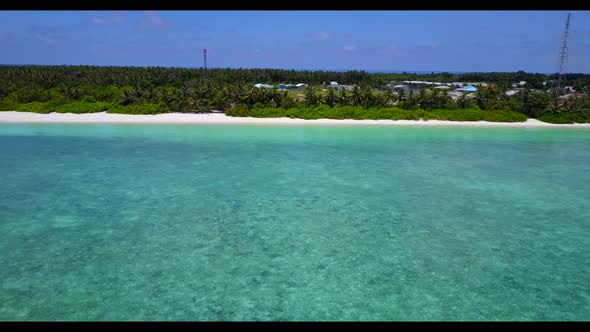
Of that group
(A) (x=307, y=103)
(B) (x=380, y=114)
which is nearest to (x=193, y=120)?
(A) (x=307, y=103)

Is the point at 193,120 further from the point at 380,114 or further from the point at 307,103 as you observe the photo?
the point at 380,114

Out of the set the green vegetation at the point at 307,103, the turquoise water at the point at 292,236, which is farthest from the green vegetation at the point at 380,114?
the turquoise water at the point at 292,236

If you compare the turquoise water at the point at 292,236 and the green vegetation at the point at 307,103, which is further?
the green vegetation at the point at 307,103

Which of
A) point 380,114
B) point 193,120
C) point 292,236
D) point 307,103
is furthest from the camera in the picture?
point 307,103

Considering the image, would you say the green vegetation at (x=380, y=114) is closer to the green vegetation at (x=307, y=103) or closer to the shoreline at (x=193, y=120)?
Answer: the green vegetation at (x=307, y=103)

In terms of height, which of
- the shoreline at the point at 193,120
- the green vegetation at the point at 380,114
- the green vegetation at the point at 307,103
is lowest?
the shoreline at the point at 193,120

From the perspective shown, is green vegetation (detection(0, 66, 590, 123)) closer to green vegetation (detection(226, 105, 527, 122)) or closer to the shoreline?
green vegetation (detection(226, 105, 527, 122))

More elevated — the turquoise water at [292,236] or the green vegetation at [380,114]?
the green vegetation at [380,114]
